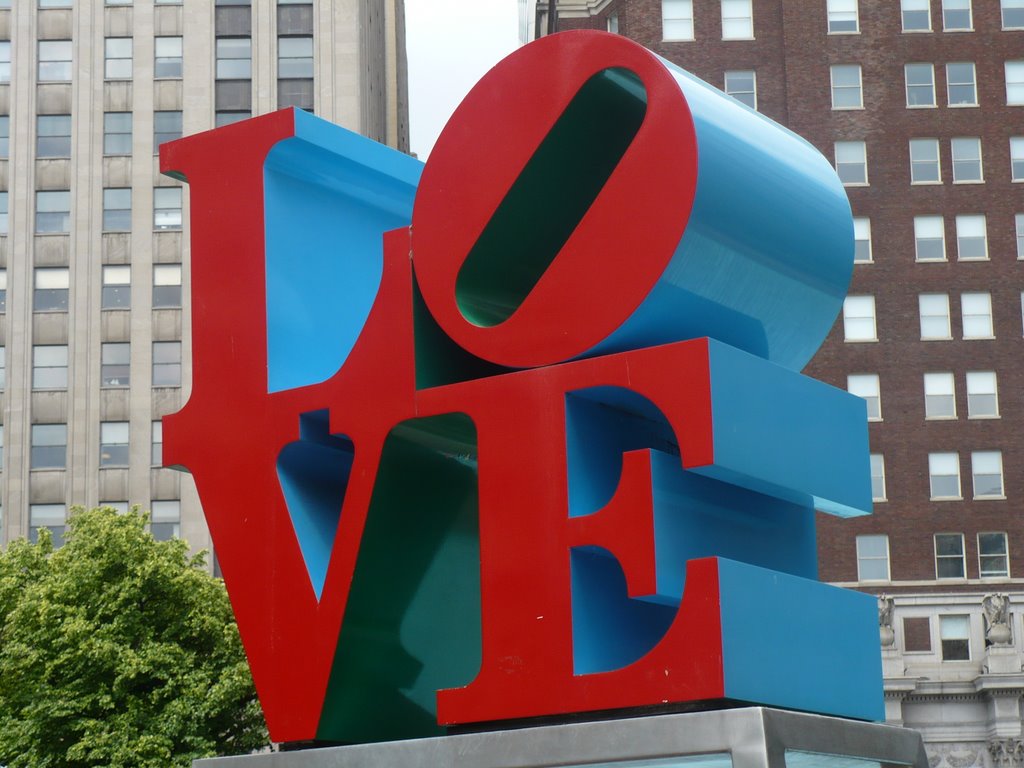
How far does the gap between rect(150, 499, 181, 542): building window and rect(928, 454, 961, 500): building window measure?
101ft

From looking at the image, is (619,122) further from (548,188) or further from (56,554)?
(56,554)

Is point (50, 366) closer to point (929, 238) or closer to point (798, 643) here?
point (929, 238)

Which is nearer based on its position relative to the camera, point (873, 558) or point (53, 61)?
point (873, 558)

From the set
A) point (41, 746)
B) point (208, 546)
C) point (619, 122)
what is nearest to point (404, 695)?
point (619, 122)

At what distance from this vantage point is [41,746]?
38.3 meters

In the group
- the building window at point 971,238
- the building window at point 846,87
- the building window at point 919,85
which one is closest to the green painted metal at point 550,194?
the building window at point 971,238

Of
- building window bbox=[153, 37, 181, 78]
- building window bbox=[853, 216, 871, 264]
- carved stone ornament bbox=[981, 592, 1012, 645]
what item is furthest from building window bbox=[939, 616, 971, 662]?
building window bbox=[153, 37, 181, 78]

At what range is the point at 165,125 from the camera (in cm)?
7425

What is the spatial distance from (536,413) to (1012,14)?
209 ft

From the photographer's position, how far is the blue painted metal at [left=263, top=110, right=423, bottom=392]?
16781mm

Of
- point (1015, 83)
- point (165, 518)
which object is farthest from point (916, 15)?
point (165, 518)

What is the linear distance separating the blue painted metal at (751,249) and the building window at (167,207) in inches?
2370

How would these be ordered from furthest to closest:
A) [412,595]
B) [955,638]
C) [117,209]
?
[117,209]
[955,638]
[412,595]

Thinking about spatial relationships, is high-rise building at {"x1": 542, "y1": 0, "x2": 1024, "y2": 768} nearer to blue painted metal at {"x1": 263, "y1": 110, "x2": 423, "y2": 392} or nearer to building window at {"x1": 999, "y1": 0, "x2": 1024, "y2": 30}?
building window at {"x1": 999, "y1": 0, "x2": 1024, "y2": 30}
